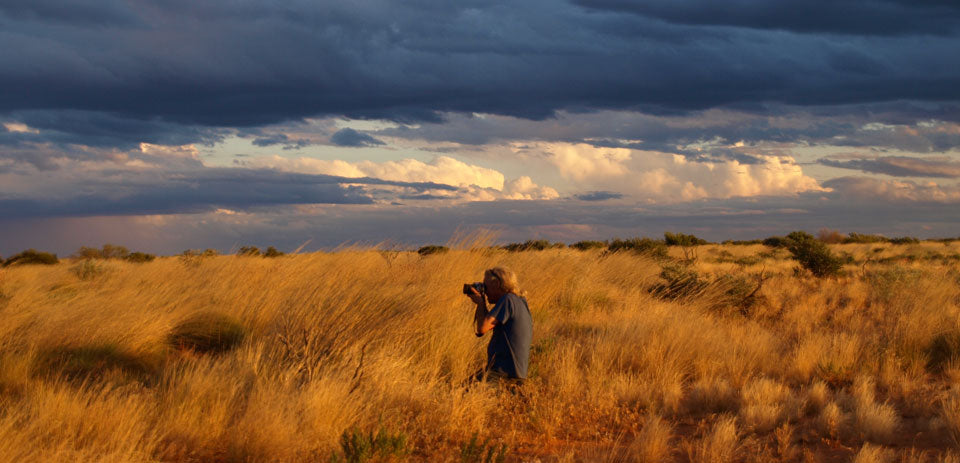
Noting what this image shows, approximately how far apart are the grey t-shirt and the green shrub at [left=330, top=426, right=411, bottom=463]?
72.5 inches

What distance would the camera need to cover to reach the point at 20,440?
14.9ft

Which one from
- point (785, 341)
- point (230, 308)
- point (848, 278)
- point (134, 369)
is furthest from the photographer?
point (848, 278)

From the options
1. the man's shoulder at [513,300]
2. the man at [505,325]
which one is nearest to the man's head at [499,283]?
the man at [505,325]

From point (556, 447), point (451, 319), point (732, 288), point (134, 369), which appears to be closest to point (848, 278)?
point (732, 288)

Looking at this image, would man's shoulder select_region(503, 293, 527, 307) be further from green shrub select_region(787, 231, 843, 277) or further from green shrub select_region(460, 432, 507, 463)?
green shrub select_region(787, 231, 843, 277)

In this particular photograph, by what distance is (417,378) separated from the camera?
276 inches

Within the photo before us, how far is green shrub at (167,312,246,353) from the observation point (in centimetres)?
891

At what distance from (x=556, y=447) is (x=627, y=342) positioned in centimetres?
339

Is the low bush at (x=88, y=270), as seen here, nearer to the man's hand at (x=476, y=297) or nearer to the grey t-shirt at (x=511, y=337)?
the man's hand at (x=476, y=297)

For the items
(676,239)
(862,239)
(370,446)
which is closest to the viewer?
(370,446)

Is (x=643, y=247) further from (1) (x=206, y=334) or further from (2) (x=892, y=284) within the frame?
(1) (x=206, y=334)

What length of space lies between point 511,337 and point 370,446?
2.16 m

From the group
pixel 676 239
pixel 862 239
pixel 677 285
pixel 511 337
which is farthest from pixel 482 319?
pixel 862 239

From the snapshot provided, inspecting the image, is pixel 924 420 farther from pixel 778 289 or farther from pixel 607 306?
pixel 778 289
